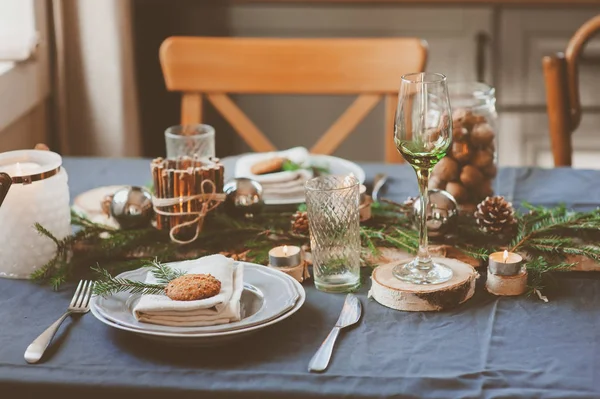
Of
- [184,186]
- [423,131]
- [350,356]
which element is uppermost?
[423,131]

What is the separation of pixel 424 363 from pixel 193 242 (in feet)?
1.43

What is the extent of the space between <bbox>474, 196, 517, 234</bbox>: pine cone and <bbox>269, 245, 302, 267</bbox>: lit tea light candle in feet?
0.89

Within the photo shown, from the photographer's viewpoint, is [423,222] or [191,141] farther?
[191,141]

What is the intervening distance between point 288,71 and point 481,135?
2.09 feet

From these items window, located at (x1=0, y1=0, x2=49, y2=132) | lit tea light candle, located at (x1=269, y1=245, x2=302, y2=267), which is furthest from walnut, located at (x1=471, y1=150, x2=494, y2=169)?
window, located at (x1=0, y1=0, x2=49, y2=132)

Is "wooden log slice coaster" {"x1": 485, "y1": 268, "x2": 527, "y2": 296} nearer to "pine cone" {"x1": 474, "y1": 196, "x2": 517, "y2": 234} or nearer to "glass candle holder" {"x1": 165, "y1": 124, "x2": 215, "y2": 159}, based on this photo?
"pine cone" {"x1": 474, "y1": 196, "x2": 517, "y2": 234}

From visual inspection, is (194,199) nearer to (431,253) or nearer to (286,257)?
(286,257)

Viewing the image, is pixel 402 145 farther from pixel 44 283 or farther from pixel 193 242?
pixel 44 283

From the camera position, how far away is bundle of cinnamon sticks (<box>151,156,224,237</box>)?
121 centimetres

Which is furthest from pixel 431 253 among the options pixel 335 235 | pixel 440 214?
pixel 335 235

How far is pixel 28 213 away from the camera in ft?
3.73

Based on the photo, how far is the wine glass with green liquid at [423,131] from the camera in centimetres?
100

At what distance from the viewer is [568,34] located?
8.73ft

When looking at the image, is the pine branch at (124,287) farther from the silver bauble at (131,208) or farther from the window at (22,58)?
the window at (22,58)
